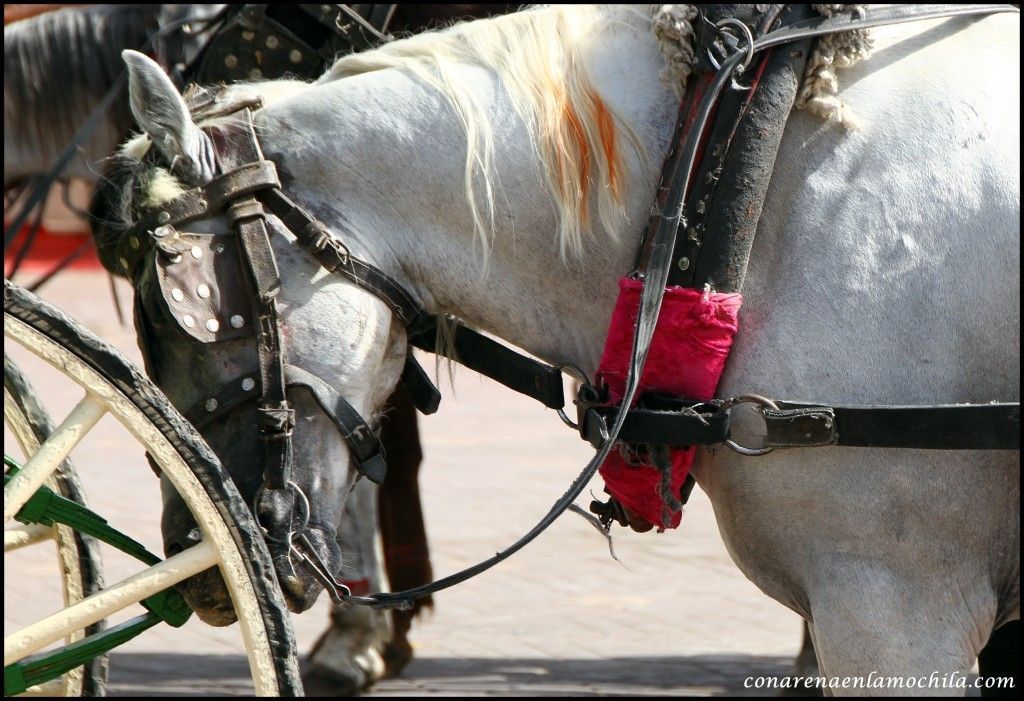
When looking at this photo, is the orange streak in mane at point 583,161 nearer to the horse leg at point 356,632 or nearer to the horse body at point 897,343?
the horse body at point 897,343

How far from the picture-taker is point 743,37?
1.83m

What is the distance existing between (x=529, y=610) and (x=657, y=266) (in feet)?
8.85

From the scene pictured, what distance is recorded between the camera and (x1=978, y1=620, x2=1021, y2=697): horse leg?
2.29 meters

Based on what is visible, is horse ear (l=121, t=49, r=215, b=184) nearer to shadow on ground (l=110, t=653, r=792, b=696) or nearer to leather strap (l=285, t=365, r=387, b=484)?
leather strap (l=285, t=365, r=387, b=484)

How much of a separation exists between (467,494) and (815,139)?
4038mm

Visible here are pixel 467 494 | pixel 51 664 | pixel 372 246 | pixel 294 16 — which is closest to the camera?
pixel 51 664

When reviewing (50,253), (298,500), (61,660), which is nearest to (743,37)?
(298,500)

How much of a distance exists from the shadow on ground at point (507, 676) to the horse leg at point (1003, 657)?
4.41 feet

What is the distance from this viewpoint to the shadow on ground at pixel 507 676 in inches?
142

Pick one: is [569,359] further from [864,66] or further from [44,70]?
[44,70]

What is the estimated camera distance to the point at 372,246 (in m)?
1.94

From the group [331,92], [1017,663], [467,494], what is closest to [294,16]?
[331,92]

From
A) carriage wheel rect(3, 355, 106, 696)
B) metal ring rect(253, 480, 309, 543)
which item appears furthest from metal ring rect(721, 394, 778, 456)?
carriage wheel rect(3, 355, 106, 696)

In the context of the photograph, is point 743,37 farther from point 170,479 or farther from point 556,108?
point 170,479
